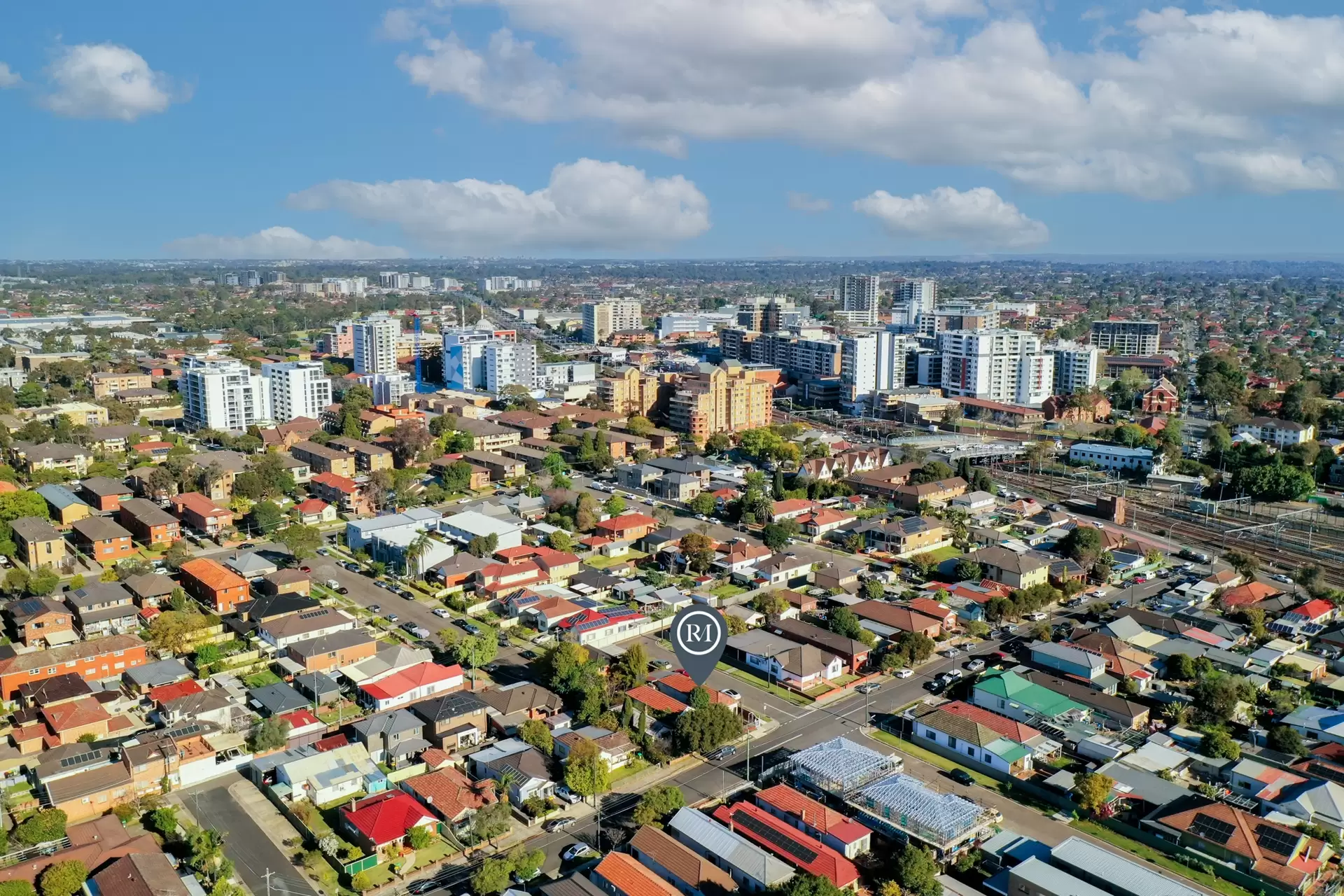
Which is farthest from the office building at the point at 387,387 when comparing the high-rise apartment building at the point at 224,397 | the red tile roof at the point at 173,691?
the red tile roof at the point at 173,691

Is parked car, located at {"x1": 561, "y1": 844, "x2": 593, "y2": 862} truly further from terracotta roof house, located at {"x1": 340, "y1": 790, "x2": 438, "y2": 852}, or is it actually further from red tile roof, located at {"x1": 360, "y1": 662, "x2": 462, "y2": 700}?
red tile roof, located at {"x1": 360, "y1": 662, "x2": 462, "y2": 700}

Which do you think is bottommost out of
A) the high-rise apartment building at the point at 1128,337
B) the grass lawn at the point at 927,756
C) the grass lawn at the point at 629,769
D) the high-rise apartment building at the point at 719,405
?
the grass lawn at the point at 927,756

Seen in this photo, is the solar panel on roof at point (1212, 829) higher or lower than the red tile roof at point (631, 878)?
lower

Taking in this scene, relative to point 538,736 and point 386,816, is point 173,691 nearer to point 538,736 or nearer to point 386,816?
point 386,816

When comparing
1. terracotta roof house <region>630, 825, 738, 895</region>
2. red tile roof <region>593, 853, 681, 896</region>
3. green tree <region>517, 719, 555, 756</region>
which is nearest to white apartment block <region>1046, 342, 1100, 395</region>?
green tree <region>517, 719, 555, 756</region>

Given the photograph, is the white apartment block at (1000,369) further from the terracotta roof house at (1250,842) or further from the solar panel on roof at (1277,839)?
the solar panel on roof at (1277,839)

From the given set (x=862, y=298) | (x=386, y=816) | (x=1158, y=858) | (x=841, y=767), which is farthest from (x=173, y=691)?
(x=862, y=298)

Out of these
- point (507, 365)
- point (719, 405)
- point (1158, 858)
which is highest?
point (507, 365)
